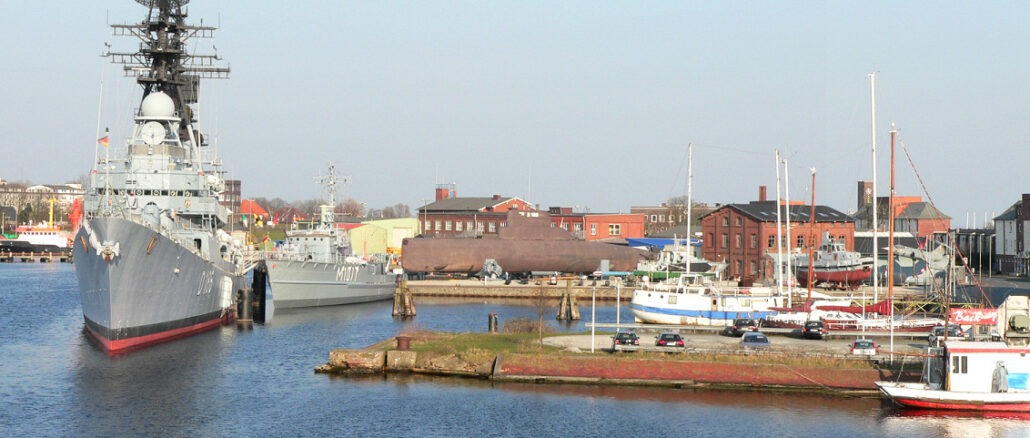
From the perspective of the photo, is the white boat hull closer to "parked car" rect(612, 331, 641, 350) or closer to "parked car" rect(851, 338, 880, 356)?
"parked car" rect(851, 338, 880, 356)

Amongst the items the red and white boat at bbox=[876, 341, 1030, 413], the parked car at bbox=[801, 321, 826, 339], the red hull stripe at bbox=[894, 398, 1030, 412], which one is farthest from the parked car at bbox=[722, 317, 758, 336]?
the red and white boat at bbox=[876, 341, 1030, 413]

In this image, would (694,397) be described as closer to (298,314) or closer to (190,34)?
(298,314)

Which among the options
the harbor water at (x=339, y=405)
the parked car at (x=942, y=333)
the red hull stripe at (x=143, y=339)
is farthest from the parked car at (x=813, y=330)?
the red hull stripe at (x=143, y=339)

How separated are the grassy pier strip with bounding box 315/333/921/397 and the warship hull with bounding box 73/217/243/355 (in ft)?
38.2

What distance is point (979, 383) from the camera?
42.2m

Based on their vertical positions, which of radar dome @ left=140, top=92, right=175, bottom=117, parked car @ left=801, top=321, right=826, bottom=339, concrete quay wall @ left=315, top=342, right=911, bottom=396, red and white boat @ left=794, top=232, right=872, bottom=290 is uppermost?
radar dome @ left=140, top=92, right=175, bottom=117

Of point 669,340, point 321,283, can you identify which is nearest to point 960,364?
point 669,340

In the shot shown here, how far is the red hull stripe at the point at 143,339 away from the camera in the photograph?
186ft

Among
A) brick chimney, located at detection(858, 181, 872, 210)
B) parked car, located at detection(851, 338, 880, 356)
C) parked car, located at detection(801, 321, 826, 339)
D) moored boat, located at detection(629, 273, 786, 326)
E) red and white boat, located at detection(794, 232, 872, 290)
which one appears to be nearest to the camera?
parked car, located at detection(851, 338, 880, 356)

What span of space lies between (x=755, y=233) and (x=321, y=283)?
134 feet

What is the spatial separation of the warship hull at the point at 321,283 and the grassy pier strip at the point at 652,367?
30705 mm

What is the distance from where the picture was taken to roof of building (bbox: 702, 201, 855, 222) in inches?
4161

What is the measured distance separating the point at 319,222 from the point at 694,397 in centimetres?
5271

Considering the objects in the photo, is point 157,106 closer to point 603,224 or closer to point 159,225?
point 159,225
